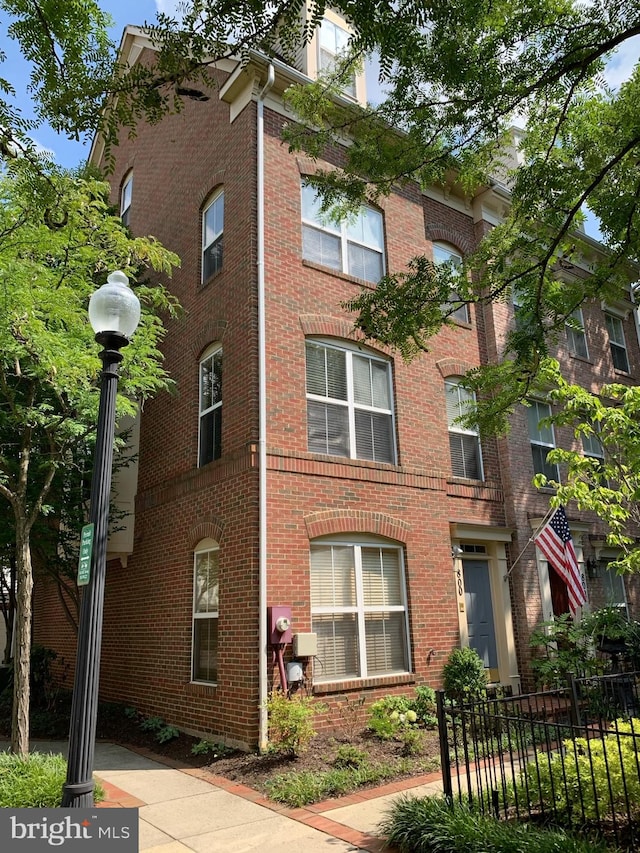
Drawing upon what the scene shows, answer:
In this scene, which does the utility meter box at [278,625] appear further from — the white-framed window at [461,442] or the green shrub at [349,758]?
the white-framed window at [461,442]

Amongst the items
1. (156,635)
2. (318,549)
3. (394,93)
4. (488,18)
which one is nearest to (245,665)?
(318,549)

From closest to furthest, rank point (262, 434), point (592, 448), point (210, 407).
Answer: point (262, 434)
point (210, 407)
point (592, 448)

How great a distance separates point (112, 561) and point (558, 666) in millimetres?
8759

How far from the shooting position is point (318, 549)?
955cm

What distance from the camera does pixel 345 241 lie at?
11719mm

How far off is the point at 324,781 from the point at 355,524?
3.78m

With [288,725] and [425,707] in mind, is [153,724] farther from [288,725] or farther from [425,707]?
[425,707]

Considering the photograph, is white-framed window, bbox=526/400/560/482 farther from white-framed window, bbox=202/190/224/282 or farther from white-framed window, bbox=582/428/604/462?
white-framed window, bbox=202/190/224/282

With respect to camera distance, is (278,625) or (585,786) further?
(278,625)

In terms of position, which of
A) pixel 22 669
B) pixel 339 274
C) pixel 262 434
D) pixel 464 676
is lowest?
pixel 464 676

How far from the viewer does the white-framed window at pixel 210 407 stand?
10.5 metres

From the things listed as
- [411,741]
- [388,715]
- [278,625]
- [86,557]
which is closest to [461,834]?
[86,557]

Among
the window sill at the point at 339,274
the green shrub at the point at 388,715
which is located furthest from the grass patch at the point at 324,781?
the window sill at the point at 339,274

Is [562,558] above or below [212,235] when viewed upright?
below
